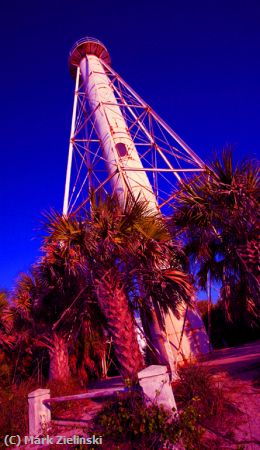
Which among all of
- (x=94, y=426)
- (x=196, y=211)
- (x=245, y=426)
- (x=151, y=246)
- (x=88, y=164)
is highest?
(x=88, y=164)

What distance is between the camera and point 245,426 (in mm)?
3945

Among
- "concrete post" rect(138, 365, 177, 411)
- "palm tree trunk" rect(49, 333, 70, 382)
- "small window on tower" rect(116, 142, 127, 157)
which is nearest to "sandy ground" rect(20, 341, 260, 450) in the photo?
"concrete post" rect(138, 365, 177, 411)

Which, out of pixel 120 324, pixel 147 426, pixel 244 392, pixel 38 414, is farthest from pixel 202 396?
pixel 38 414

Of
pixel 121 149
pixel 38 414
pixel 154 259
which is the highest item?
pixel 121 149

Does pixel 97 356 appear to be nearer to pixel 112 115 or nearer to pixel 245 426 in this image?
pixel 245 426

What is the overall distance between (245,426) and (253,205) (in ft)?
12.1

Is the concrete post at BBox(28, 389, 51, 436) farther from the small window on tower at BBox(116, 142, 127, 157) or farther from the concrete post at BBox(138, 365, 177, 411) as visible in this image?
the small window on tower at BBox(116, 142, 127, 157)

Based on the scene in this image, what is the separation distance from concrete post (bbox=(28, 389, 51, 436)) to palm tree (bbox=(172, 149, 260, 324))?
394 centimetres

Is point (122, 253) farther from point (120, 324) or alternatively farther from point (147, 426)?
point (147, 426)

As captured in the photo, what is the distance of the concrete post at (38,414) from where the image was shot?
557 centimetres

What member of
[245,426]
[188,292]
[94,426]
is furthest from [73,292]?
[245,426]

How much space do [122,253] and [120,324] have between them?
4.43ft

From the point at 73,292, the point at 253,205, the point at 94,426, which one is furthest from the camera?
the point at 73,292

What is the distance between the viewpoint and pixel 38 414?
5.69m
